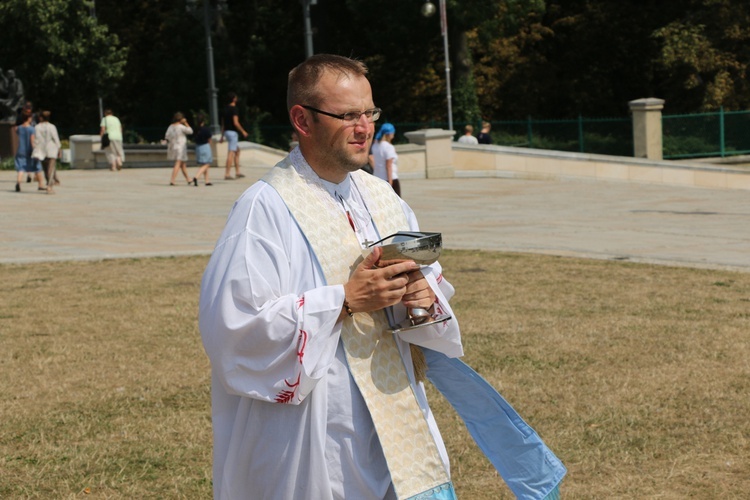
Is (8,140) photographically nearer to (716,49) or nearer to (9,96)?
(9,96)

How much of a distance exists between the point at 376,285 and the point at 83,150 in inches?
1196

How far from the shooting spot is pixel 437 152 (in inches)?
1148

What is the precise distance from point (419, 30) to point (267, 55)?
315 inches

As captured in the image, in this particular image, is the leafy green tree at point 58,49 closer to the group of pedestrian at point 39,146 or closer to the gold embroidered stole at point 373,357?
the group of pedestrian at point 39,146

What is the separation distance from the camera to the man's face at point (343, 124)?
11.3 feet

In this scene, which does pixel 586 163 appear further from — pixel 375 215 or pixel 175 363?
pixel 375 215

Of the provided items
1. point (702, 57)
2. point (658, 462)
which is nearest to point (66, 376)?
point (658, 462)

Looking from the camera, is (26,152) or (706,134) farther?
(706,134)

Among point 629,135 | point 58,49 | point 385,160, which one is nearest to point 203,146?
point 385,160

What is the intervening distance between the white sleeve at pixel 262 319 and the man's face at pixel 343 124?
1.08ft

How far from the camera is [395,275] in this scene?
3.32 meters

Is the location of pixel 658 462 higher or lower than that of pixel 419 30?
lower

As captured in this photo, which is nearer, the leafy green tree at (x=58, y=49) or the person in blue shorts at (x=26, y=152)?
the person in blue shorts at (x=26, y=152)

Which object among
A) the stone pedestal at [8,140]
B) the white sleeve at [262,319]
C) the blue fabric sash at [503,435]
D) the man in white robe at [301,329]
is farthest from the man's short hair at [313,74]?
the stone pedestal at [8,140]
